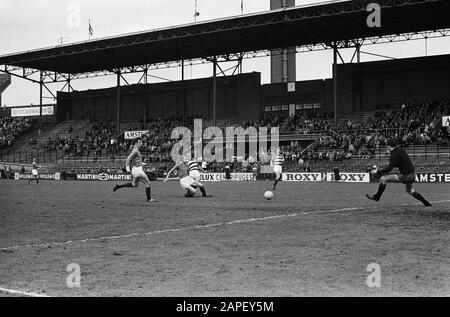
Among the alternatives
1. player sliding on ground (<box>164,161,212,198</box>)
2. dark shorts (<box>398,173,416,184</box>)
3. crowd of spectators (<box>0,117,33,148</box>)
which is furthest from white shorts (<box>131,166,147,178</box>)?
crowd of spectators (<box>0,117,33,148</box>)

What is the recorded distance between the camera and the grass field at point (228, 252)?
692 centimetres

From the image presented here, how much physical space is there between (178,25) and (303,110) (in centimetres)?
1781

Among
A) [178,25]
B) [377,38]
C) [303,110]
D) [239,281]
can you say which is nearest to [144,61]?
[178,25]

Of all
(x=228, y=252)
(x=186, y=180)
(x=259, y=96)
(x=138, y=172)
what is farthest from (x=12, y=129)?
(x=228, y=252)

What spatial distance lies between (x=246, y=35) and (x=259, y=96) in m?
13.8

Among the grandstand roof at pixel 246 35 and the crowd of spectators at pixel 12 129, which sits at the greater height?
the grandstand roof at pixel 246 35

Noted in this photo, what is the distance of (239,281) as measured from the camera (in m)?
7.20

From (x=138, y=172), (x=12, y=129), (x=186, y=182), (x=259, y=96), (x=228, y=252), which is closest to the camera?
(x=228, y=252)

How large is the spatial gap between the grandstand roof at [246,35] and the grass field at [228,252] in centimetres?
3318

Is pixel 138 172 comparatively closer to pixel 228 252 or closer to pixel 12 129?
pixel 228 252

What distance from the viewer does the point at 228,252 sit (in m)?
9.41

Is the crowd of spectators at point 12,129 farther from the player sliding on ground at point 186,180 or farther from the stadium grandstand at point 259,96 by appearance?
the player sliding on ground at point 186,180

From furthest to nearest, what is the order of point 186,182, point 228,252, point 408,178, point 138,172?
point 186,182 < point 138,172 < point 408,178 < point 228,252

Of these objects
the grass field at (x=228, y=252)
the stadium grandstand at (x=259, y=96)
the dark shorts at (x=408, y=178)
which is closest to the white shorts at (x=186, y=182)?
the grass field at (x=228, y=252)
